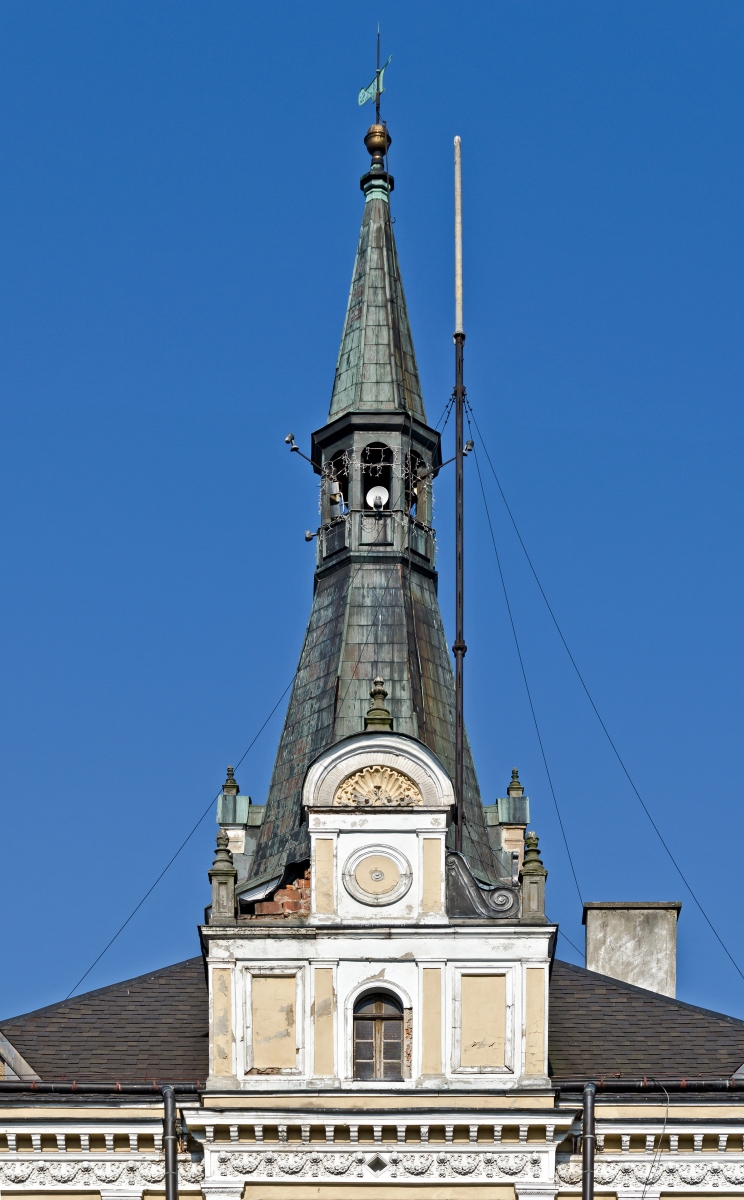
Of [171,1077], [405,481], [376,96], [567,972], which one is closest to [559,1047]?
[567,972]

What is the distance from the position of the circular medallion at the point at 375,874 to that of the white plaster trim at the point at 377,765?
85cm

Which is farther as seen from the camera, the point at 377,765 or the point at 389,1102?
the point at 377,765

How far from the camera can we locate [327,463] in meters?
62.7

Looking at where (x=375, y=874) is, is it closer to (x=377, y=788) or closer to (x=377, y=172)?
(x=377, y=788)

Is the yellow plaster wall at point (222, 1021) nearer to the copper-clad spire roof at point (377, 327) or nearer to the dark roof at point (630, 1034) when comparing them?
the dark roof at point (630, 1034)

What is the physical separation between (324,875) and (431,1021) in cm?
321

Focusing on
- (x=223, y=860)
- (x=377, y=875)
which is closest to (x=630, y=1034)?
(x=377, y=875)

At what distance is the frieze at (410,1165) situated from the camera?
51844mm

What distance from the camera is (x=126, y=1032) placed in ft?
182

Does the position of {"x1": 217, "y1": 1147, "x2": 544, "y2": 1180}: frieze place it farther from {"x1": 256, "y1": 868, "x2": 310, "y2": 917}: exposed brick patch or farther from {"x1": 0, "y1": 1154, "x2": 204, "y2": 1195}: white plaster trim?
{"x1": 256, "y1": 868, "x2": 310, "y2": 917}: exposed brick patch

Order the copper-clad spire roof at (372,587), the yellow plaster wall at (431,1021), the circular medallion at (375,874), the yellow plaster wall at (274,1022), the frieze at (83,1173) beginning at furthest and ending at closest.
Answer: the copper-clad spire roof at (372,587)
the circular medallion at (375,874)
the yellow plaster wall at (274,1022)
the yellow plaster wall at (431,1021)
the frieze at (83,1173)

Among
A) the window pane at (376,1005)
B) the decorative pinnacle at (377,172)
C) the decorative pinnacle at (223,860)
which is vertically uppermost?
the decorative pinnacle at (377,172)

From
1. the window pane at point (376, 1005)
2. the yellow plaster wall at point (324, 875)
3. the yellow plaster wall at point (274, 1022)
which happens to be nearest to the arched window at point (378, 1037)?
the window pane at point (376, 1005)

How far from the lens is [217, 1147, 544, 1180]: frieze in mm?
51844
